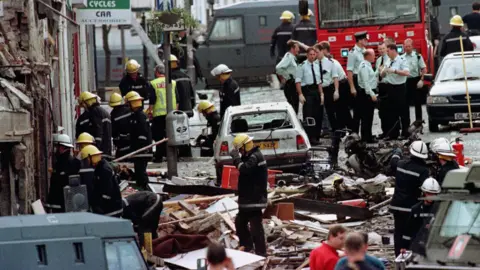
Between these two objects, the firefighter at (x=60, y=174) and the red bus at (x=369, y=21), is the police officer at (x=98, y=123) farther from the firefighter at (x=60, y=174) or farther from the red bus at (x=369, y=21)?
the red bus at (x=369, y=21)

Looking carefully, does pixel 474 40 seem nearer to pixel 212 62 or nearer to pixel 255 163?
pixel 212 62

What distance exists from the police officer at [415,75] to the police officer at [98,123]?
7771 mm

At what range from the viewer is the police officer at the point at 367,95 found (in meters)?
28.6

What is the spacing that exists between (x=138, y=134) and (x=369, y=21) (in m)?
11.6

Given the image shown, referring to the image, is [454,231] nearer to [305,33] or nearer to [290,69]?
[290,69]

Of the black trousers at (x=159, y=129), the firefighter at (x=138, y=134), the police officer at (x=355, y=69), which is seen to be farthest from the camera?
the police officer at (x=355, y=69)

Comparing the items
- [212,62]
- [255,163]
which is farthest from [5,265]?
[212,62]

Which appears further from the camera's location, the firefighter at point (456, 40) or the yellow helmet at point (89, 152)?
the firefighter at point (456, 40)

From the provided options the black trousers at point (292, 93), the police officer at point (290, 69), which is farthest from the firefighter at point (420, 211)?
the black trousers at point (292, 93)

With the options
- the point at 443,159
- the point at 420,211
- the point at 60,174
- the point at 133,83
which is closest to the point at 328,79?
the point at 133,83

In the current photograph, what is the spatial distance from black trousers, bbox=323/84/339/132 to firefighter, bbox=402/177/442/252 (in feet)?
37.2

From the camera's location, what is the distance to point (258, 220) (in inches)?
767

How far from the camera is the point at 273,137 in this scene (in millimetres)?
24891

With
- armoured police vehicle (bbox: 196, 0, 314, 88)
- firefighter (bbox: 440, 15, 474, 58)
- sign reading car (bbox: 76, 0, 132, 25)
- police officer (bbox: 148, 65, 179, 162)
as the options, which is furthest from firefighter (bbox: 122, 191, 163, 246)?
armoured police vehicle (bbox: 196, 0, 314, 88)
